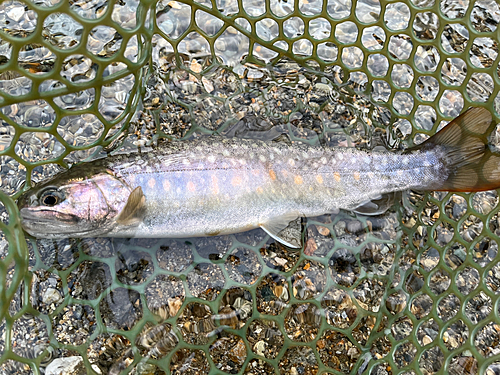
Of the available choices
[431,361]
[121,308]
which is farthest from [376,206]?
[121,308]

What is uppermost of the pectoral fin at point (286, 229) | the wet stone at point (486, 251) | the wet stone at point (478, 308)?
the pectoral fin at point (286, 229)

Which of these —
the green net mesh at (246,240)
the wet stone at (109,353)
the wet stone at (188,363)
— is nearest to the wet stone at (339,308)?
the green net mesh at (246,240)

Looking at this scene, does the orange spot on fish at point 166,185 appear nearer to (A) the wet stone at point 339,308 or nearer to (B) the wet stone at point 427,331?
(A) the wet stone at point 339,308

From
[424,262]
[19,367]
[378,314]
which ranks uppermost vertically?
[424,262]

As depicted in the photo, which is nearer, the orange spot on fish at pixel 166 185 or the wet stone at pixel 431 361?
the orange spot on fish at pixel 166 185

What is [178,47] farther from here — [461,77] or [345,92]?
[461,77]

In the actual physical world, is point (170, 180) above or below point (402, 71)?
below

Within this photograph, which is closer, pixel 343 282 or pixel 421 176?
pixel 421 176

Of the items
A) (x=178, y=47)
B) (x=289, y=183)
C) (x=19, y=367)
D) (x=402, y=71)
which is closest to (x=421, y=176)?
(x=289, y=183)
